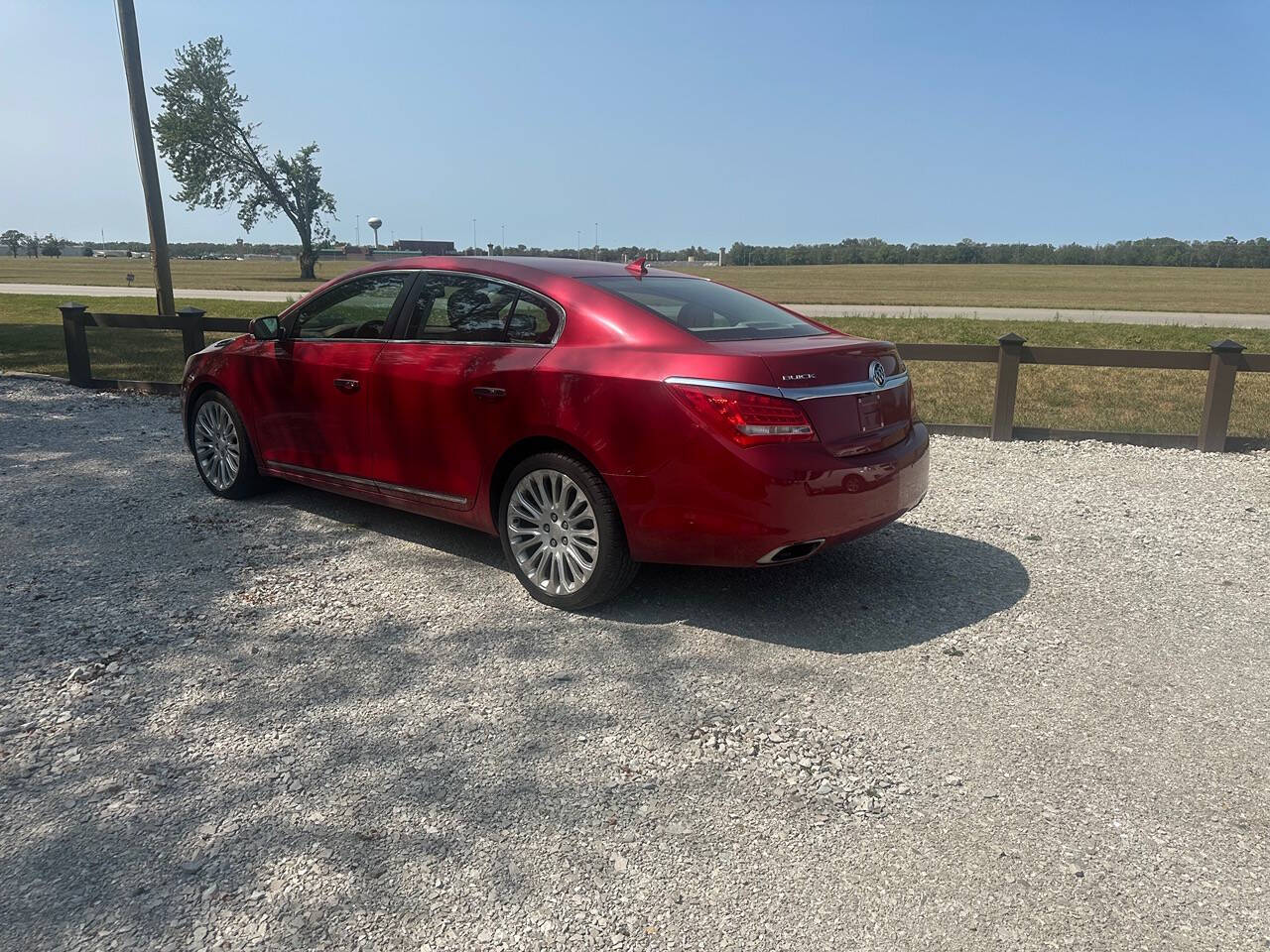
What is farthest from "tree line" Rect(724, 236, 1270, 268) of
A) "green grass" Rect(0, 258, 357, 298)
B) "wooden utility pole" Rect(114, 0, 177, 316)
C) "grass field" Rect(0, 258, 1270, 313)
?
"wooden utility pole" Rect(114, 0, 177, 316)

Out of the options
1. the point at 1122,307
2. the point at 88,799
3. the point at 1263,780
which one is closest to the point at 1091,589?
the point at 1263,780

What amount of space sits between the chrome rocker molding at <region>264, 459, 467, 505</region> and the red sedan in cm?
2

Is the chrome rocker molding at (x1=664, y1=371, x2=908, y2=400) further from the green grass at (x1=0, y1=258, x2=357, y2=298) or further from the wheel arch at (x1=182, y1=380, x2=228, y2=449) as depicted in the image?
the green grass at (x1=0, y1=258, x2=357, y2=298)

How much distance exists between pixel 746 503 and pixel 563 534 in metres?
0.98

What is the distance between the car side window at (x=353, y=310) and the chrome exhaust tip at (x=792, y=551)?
2567 millimetres

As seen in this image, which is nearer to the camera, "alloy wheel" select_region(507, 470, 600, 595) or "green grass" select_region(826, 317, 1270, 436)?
"alloy wheel" select_region(507, 470, 600, 595)

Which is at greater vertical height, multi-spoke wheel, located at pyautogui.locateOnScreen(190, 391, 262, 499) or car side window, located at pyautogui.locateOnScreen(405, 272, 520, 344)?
car side window, located at pyautogui.locateOnScreen(405, 272, 520, 344)

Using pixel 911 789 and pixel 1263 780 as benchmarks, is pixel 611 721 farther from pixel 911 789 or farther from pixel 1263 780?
pixel 1263 780

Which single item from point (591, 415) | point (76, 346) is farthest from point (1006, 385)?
point (76, 346)

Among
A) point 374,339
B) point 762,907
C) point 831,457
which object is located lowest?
point 762,907

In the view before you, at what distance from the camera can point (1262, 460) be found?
8.09 metres

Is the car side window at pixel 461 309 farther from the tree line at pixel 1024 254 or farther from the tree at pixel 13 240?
the tree at pixel 13 240

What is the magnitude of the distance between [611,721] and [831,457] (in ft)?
4.76

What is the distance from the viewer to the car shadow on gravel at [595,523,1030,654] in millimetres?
4414
